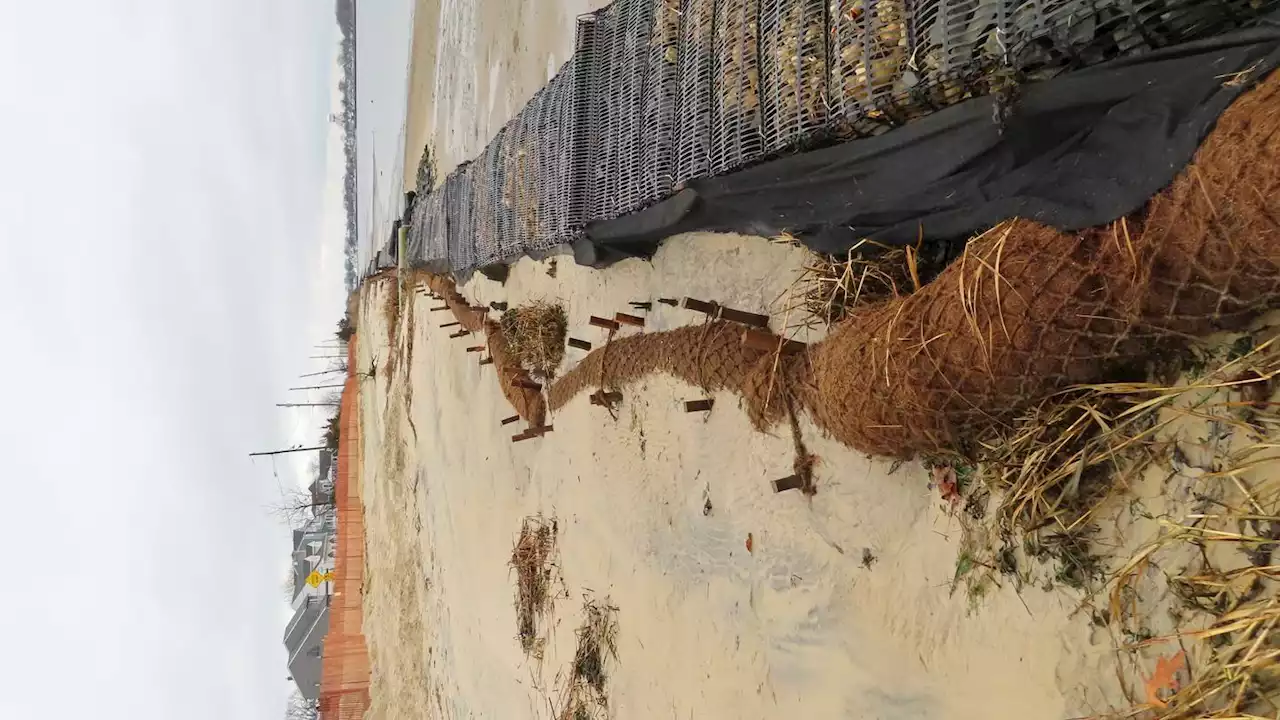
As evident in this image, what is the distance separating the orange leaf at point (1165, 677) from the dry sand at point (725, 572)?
152mm

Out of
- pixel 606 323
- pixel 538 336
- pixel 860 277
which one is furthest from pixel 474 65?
pixel 860 277

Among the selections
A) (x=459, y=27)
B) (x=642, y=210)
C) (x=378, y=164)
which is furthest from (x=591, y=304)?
(x=378, y=164)

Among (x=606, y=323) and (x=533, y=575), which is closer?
(x=606, y=323)

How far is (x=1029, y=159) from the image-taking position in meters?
2.08

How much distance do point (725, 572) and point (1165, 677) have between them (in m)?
1.92

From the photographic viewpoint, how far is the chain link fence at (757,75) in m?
1.94

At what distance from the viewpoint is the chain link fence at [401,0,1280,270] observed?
6.35ft

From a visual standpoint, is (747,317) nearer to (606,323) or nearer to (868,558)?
(868,558)

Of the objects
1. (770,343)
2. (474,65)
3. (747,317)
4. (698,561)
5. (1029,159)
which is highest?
(474,65)

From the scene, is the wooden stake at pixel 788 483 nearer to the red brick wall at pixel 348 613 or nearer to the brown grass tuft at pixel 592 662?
the brown grass tuft at pixel 592 662

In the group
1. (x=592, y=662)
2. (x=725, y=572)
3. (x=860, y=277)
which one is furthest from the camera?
(x=592, y=662)

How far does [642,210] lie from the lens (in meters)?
4.02

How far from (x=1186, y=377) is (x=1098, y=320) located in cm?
27

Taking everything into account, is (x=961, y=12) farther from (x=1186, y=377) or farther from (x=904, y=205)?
(x=1186, y=377)
